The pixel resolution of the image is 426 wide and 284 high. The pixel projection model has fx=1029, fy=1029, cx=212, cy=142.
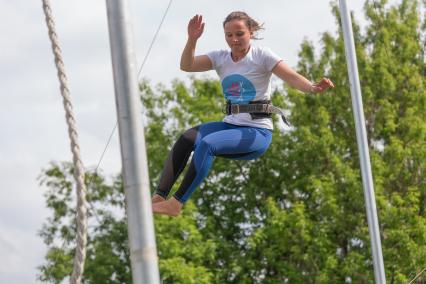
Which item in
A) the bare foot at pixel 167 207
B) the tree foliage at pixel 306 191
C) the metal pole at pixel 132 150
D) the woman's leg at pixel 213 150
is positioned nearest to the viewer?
the metal pole at pixel 132 150

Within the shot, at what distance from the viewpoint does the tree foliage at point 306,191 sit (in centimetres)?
2095

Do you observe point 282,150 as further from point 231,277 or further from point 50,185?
point 50,185

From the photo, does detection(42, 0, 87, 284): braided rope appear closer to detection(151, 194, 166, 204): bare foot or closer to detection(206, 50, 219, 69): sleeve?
detection(151, 194, 166, 204): bare foot

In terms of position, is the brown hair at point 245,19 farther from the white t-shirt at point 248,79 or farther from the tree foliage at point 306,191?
the tree foliage at point 306,191

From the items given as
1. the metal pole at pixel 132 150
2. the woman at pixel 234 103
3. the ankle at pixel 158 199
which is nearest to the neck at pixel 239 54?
the woman at pixel 234 103

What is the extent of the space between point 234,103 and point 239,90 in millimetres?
72

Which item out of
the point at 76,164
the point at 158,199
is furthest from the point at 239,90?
the point at 76,164

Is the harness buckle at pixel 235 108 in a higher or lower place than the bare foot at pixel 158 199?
higher

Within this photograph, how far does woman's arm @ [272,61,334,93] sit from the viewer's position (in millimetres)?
5133

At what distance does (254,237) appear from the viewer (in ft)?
73.6

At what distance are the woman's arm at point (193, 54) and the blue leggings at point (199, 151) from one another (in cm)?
36

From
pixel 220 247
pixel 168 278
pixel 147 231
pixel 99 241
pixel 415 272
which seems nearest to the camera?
pixel 147 231

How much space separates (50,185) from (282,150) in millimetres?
5786

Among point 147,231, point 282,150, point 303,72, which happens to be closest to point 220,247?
point 282,150
